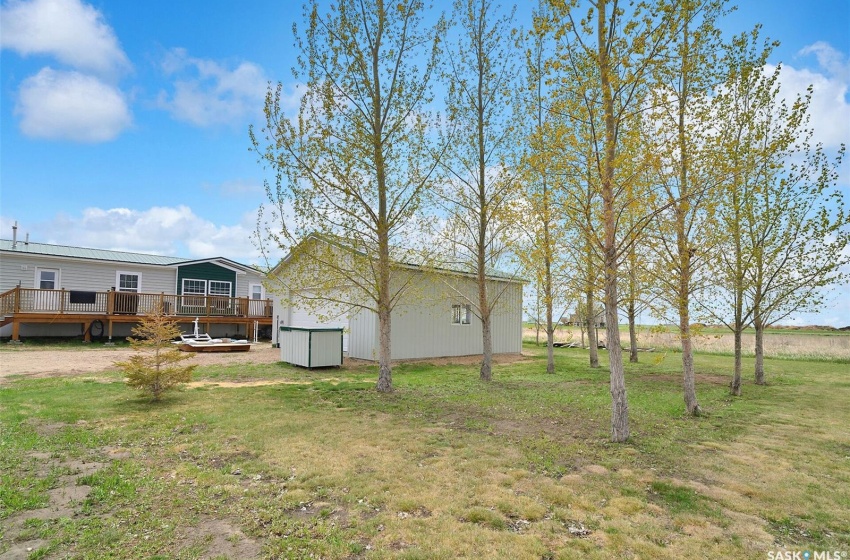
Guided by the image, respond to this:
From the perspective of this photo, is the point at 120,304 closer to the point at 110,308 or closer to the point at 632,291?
the point at 110,308

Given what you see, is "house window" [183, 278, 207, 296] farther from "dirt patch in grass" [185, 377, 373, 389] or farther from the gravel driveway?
"dirt patch in grass" [185, 377, 373, 389]

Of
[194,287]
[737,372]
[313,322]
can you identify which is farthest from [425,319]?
[194,287]

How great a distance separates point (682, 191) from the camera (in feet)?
25.7

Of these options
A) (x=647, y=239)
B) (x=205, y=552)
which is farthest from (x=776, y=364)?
(x=205, y=552)

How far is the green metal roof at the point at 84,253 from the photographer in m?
21.0

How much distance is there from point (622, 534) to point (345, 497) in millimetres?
2417

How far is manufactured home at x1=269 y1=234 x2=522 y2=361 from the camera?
51.9ft

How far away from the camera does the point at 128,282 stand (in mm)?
23297

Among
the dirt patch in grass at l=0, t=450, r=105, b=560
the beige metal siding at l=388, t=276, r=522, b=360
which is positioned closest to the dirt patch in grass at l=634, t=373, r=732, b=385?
the beige metal siding at l=388, t=276, r=522, b=360

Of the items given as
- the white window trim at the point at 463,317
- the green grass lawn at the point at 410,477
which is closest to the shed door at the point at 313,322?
the white window trim at the point at 463,317

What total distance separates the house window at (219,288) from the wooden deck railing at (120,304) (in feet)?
8.13

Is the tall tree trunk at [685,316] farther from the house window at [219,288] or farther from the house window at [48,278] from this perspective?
the house window at [48,278]

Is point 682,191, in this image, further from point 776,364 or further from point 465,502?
point 776,364

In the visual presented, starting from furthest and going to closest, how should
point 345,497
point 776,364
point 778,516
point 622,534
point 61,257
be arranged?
point 61,257, point 776,364, point 345,497, point 778,516, point 622,534
